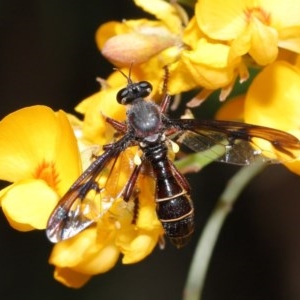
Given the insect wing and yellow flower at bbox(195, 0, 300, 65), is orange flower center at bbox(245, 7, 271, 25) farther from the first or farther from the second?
the insect wing

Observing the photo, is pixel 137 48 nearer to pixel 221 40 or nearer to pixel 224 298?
pixel 221 40

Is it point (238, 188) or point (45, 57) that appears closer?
point (238, 188)

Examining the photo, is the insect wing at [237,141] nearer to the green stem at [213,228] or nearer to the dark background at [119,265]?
the green stem at [213,228]

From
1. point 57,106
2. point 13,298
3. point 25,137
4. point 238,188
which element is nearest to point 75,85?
point 57,106

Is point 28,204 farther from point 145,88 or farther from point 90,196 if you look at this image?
point 145,88

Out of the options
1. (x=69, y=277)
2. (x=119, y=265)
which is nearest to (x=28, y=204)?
(x=69, y=277)

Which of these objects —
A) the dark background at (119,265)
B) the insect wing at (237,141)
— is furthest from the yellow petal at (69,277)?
the dark background at (119,265)
